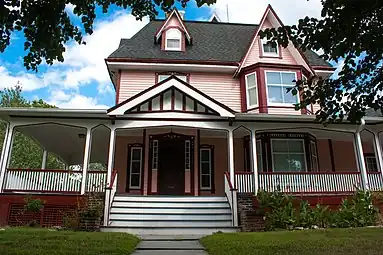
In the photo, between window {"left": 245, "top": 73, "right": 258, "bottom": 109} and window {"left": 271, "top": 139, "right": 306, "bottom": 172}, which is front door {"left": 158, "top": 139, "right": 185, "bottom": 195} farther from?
window {"left": 271, "top": 139, "right": 306, "bottom": 172}

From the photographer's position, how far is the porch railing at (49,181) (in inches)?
441

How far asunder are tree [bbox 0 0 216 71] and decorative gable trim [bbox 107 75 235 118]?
20.6ft

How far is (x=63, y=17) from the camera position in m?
5.23

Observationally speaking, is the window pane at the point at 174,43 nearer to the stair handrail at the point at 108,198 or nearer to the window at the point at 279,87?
the window at the point at 279,87

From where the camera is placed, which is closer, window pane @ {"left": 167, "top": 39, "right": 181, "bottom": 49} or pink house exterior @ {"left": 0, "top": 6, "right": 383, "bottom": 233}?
pink house exterior @ {"left": 0, "top": 6, "right": 383, "bottom": 233}

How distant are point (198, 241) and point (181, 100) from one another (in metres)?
5.71

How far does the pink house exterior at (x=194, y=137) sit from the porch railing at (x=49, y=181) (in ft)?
0.11

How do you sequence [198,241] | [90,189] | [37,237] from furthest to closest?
1. [90,189]
2. [198,241]
3. [37,237]

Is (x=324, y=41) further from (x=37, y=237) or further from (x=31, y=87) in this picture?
(x=31, y=87)

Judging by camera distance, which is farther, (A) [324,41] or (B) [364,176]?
(B) [364,176]

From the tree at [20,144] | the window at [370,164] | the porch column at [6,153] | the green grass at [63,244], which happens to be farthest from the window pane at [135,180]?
the tree at [20,144]

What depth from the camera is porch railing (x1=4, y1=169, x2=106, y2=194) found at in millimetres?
11195

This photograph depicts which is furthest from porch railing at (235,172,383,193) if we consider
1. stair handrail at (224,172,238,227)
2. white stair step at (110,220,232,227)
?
white stair step at (110,220,232,227)

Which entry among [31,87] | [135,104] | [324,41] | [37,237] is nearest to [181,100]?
[135,104]
